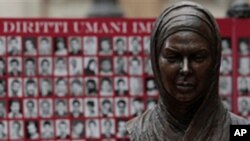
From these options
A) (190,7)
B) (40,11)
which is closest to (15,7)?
(40,11)

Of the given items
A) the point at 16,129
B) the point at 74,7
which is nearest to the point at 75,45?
the point at 16,129

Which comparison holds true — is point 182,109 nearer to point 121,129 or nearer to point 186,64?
point 186,64

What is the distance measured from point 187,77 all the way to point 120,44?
11.8 ft

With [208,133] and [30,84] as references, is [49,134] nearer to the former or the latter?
[30,84]

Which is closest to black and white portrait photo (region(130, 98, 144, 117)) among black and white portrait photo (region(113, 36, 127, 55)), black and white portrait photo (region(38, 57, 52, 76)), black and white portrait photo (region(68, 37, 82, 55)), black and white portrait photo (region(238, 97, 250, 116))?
black and white portrait photo (region(113, 36, 127, 55))

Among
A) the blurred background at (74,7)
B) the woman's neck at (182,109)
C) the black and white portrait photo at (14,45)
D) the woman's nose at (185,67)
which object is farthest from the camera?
the blurred background at (74,7)

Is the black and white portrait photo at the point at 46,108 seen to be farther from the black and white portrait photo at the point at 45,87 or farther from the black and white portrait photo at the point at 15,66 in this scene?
the black and white portrait photo at the point at 15,66

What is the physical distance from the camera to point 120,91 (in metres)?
7.19

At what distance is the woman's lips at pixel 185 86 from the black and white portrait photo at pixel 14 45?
12.0ft

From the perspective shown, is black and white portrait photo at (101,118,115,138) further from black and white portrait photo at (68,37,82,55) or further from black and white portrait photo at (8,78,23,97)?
black and white portrait photo at (8,78,23,97)

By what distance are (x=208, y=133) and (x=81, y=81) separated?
3477 mm

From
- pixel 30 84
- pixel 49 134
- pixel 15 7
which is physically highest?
pixel 15 7

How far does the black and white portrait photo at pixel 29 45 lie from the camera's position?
23.4 feet

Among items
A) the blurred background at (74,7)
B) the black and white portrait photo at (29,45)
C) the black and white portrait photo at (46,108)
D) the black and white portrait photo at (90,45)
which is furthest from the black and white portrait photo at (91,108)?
the blurred background at (74,7)
